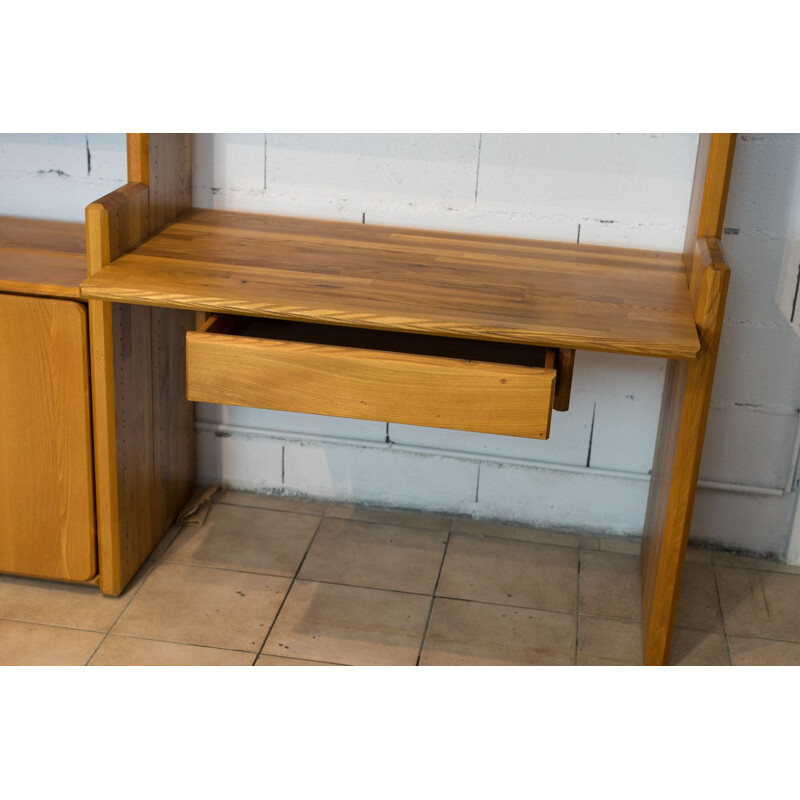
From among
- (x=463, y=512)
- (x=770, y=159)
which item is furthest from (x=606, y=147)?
(x=463, y=512)

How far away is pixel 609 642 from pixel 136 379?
3.67 feet

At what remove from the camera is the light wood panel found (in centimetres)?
180

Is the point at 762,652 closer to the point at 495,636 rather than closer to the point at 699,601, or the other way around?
the point at 699,601

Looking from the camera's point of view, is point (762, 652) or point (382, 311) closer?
point (382, 311)

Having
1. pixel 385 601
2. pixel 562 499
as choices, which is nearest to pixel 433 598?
pixel 385 601

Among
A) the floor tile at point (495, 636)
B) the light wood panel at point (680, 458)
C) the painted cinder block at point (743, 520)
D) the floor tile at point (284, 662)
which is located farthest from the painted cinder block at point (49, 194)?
the painted cinder block at point (743, 520)

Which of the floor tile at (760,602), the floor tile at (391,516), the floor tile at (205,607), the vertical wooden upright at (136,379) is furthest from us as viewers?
the floor tile at (391,516)

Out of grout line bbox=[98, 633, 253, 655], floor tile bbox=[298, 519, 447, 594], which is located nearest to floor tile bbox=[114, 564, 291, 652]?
grout line bbox=[98, 633, 253, 655]

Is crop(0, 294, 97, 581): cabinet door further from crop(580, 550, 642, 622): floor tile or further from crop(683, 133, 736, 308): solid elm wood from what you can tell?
Result: crop(683, 133, 736, 308): solid elm wood

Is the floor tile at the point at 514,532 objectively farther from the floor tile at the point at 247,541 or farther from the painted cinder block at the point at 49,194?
the painted cinder block at the point at 49,194

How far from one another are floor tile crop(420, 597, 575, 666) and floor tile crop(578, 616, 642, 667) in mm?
26

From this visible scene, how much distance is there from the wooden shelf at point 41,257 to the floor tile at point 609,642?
1.22 m

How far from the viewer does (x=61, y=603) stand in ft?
7.24

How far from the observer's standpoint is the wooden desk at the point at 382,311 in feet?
5.89
